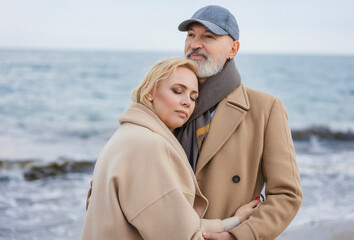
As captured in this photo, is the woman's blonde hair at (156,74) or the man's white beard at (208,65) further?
the man's white beard at (208,65)

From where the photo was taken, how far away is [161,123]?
85.2 inches

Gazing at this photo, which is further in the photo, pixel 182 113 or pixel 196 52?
pixel 196 52

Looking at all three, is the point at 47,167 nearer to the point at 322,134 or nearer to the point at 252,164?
the point at 252,164

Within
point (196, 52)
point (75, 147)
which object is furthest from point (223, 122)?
point (75, 147)

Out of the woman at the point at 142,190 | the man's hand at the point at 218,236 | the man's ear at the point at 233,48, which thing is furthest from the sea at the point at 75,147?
the man's hand at the point at 218,236

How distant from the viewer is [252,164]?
2438 mm

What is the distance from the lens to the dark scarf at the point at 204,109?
2424mm

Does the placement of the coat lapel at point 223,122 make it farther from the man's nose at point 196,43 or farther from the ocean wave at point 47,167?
the ocean wave at point 47,167

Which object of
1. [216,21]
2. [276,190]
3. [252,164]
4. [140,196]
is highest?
[216,21]

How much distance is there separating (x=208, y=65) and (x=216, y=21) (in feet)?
0.92

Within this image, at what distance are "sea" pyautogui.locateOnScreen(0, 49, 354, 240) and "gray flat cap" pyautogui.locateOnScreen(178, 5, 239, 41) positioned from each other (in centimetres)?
51

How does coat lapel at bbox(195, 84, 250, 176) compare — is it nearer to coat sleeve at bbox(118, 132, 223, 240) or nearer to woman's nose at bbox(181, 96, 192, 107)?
woman's nose at bbox(181, 96, 192, 107)

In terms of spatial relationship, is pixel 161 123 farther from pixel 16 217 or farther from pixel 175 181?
pixel 16 217

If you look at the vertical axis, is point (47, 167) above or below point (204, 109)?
below
